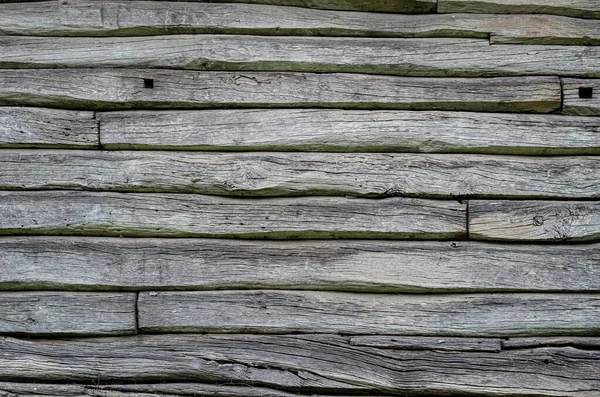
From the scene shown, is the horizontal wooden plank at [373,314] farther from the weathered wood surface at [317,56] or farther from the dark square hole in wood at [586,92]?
the weathered wood surface at [317,56]

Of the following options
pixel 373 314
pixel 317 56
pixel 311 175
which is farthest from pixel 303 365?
pixel 317 56

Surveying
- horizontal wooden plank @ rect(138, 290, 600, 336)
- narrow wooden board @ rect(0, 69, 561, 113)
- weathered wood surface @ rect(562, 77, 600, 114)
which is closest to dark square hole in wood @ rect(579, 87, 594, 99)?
weathered wood surface @ rect(562, 77, 600, 114)

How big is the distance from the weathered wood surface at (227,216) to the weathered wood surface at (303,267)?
0.22 ft

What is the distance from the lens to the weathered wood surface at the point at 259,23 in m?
2.68

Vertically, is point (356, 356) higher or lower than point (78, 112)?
lower

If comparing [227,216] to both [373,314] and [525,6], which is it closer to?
[373,314]

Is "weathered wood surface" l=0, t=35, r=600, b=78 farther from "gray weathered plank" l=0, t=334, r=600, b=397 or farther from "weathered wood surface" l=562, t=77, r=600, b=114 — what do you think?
"gray weathered plank" l=0, t=334, r=600, b=397

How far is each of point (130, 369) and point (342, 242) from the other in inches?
43.8

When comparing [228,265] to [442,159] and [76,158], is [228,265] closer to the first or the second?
[76,158]

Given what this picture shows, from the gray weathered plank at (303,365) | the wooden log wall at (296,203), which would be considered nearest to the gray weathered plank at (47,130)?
the wooden log wall at (296,203)

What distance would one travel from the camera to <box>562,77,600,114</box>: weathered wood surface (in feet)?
8.61

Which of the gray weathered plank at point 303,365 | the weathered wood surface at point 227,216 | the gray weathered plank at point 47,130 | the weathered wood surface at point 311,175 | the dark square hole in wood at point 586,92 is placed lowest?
the gray weathered plank at point 303,365

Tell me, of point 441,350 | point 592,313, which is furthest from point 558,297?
point 441,350

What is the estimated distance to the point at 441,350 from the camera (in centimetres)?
251
